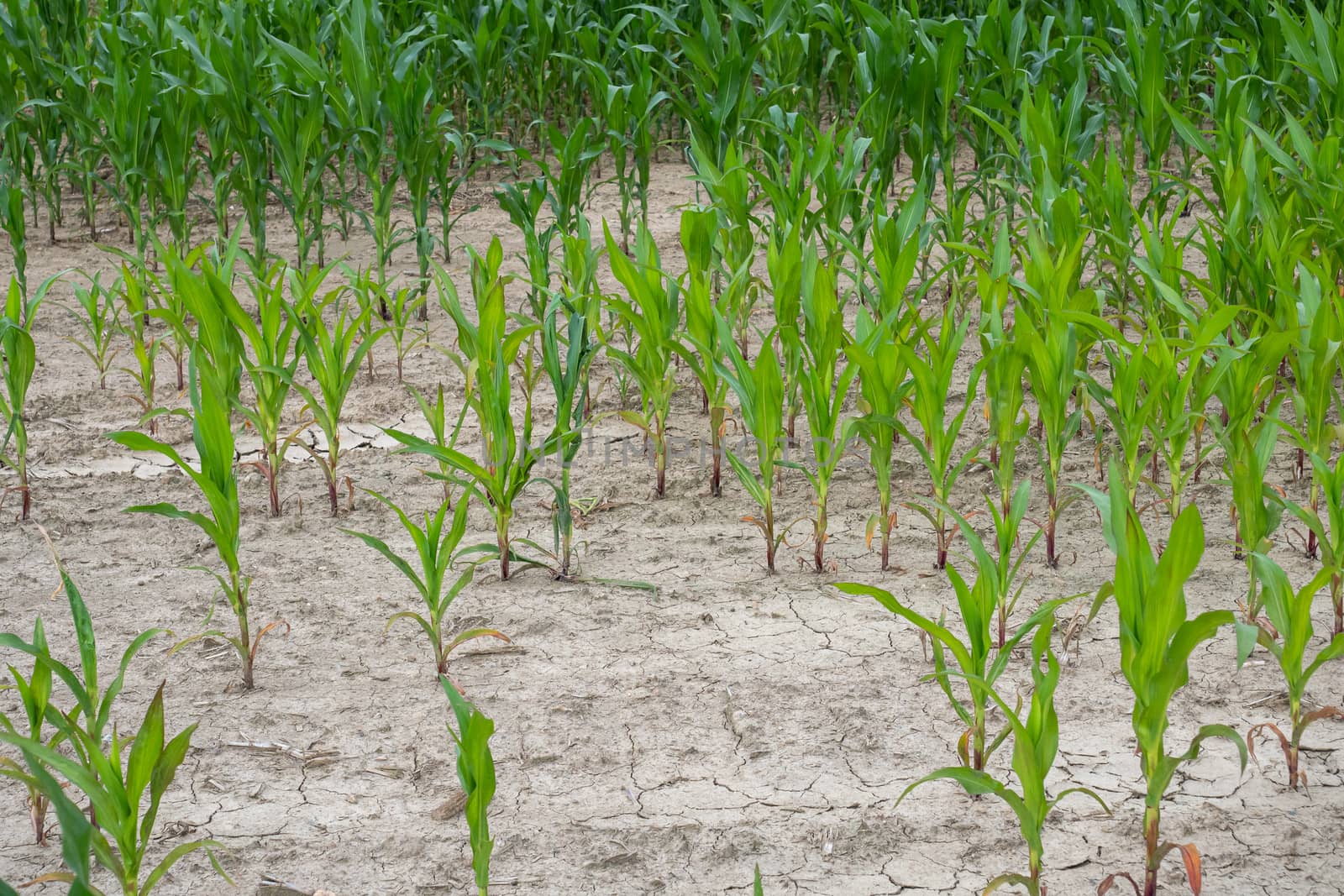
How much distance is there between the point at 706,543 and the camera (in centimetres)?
300

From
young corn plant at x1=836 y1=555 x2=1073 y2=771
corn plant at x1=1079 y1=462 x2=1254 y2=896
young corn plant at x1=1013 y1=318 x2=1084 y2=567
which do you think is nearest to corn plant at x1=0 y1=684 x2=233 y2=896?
young corn plant at x1=836 y1=555 x2=1073 y2=771

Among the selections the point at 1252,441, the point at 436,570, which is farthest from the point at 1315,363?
the point at 436,570

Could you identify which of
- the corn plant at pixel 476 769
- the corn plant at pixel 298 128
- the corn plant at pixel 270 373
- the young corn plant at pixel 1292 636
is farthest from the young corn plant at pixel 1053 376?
the corn plant at pixel 298 128

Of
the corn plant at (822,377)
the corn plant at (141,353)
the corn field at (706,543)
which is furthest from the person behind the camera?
the corn plant at (141,353)

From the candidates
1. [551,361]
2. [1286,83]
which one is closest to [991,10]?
[1286,83]

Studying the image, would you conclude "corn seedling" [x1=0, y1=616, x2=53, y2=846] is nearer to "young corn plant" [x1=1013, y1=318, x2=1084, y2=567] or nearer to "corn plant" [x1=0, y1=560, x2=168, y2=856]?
"corn plant" [x1=0, y1=560, x2=168, y2=856]

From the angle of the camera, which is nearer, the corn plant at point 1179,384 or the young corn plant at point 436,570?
the young corn plant at point 436,570

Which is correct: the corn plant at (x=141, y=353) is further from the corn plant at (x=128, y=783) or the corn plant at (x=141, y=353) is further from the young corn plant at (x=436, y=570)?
the corn plant at (x=128, y=783)

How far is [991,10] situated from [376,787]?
3.85 metres

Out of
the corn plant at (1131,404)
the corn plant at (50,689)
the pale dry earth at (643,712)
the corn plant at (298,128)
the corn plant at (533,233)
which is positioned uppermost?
the corn plant at (298,128)

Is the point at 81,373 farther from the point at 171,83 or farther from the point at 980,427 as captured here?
the point at 980,427

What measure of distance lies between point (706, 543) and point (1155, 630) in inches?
55.7

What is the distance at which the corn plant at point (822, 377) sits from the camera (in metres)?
2.76

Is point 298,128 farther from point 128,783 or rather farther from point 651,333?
point 128,783
